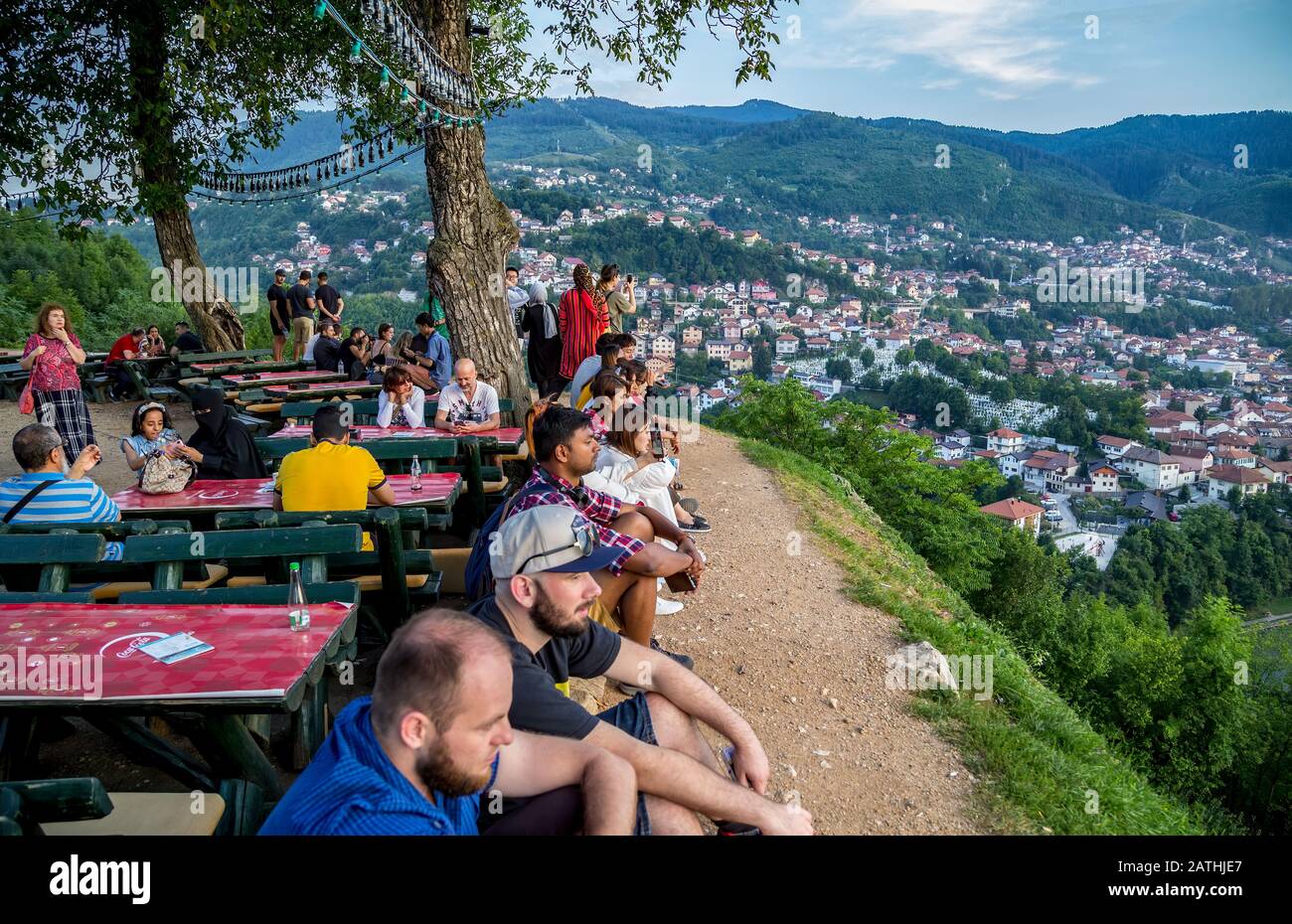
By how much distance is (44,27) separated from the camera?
1085 cm

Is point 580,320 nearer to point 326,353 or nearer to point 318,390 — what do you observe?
point 318,390

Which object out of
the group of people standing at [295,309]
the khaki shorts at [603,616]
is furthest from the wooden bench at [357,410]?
the group of people standing at [295,309]

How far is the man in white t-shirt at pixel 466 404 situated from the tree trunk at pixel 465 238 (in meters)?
1.51

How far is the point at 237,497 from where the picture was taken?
192 inches

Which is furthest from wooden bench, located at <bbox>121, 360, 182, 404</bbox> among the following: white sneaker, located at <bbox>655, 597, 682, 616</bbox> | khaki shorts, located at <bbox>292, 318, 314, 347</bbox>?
white sneaker, located at <bbox>655, 597, 682, 616</bbox>

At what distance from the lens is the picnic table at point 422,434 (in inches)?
243

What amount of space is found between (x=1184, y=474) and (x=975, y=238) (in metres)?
45.9

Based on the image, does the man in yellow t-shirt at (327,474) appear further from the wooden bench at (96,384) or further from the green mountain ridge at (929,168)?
the green mountain ridge at (929,168)

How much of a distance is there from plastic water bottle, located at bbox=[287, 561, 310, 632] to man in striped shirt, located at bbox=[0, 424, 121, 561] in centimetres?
161

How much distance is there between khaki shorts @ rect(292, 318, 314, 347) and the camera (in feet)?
42.3

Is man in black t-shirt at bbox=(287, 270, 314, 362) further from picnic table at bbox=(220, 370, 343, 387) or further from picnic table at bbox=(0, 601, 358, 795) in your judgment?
picnic table at bbox=(0, 601, 358, 795)

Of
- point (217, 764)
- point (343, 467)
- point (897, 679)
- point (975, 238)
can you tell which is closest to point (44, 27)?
point (343, 467)

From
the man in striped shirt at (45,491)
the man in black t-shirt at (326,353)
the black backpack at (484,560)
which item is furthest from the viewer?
the man in black t-shirt at (326,353)

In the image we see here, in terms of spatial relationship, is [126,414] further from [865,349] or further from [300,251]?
[865,349]
